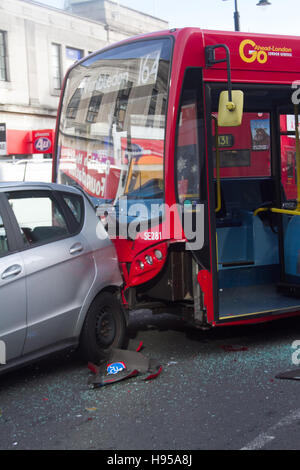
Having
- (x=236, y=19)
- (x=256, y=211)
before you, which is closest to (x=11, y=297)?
(x=256, y=211)

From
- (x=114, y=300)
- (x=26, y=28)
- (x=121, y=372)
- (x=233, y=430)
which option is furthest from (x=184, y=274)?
(x=26, y=28)

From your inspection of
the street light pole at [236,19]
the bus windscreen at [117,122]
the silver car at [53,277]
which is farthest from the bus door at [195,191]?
the street light pole at [236,19]

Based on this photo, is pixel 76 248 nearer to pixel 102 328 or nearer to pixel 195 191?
pixel 102 328

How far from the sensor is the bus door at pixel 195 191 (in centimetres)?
630

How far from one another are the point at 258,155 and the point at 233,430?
5.15m

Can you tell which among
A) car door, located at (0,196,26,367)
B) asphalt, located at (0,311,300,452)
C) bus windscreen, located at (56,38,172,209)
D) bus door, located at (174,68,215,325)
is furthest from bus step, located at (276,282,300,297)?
car door, located at (0,196,26,367)

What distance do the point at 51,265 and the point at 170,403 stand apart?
149 centimetres

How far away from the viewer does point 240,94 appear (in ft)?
20.3

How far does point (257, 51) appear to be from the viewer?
6.77m

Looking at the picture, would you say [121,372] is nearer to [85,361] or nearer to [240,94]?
[85,361]

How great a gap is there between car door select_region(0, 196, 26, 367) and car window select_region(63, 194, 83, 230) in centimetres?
91

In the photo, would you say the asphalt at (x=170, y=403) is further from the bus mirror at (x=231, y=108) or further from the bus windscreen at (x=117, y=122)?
the bus mirror at (x=231, y=108)

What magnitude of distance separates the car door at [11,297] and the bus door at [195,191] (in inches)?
69.0

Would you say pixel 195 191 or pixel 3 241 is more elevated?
pixel 195 191
